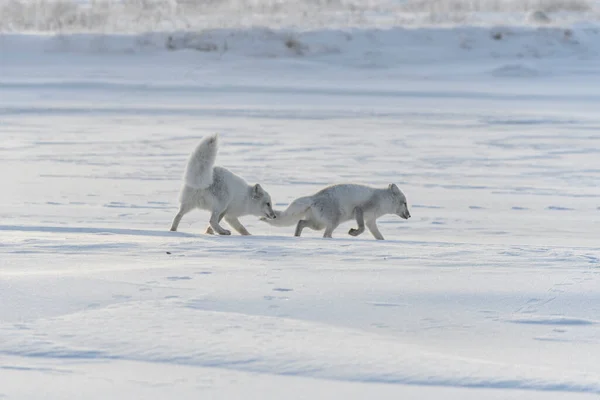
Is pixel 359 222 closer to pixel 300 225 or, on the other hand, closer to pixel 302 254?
pixel 300 225

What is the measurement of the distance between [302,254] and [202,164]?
2.04m

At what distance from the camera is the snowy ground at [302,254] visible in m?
3.97

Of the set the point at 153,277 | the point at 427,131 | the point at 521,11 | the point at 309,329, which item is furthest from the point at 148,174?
the point at 521,11

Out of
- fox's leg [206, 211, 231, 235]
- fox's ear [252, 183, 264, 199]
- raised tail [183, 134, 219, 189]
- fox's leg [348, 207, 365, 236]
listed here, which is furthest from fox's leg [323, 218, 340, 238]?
raised tail [183, 134, 219, 189]

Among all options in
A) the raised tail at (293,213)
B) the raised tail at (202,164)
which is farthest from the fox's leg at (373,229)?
the raised tail at (202,164)

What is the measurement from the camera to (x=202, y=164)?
27.7 feet

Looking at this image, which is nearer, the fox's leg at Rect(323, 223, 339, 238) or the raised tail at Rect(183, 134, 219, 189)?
the raised tail at Rect(183, 134, 219, 189)

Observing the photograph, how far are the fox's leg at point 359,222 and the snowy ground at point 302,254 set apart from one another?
309mm

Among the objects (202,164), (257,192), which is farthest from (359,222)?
(202,164)

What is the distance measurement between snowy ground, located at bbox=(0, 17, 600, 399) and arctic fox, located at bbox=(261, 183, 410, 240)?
0.58 ft

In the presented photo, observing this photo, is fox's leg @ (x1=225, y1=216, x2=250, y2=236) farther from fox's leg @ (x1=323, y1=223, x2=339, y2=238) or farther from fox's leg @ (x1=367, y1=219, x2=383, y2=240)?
fox's leg @ (x1=367, y1=219, x2=383, y2=240)

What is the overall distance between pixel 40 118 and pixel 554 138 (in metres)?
8.48

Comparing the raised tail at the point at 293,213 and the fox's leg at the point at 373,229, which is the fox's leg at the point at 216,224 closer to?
the raised tail at the point at 293,213

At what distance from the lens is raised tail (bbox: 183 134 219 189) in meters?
8.38
